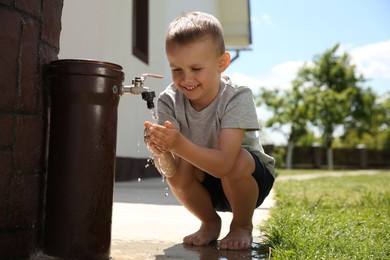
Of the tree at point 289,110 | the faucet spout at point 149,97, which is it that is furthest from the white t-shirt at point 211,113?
the tree at point 289,110

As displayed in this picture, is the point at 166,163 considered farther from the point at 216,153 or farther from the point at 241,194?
the point at 241,194

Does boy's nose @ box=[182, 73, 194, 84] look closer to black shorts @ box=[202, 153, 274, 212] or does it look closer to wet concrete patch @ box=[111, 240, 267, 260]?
black shorts @ box=[202, 153, 274, 212]

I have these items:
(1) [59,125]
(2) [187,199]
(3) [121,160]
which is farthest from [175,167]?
(3) [121,160]

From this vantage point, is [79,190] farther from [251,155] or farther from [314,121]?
[314,121]

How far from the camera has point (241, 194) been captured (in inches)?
91.7

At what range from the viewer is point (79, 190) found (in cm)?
177

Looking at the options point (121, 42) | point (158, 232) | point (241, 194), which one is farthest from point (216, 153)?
point (121, 42)

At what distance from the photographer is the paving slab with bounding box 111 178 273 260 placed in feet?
6.61

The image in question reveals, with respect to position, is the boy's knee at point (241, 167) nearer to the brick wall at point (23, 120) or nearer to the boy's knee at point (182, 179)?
the boy's knee at point (182, 179)

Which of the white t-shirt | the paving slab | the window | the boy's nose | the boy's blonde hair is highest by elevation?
the window

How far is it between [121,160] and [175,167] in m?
4.70

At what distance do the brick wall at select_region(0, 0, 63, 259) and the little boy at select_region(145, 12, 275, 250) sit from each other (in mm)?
453

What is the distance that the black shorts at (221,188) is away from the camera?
241 centimetres

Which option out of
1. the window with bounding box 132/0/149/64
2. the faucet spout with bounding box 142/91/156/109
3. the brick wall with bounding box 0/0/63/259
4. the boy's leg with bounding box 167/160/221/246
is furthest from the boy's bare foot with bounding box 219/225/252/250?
the window with bounding box 132/0/149/64
